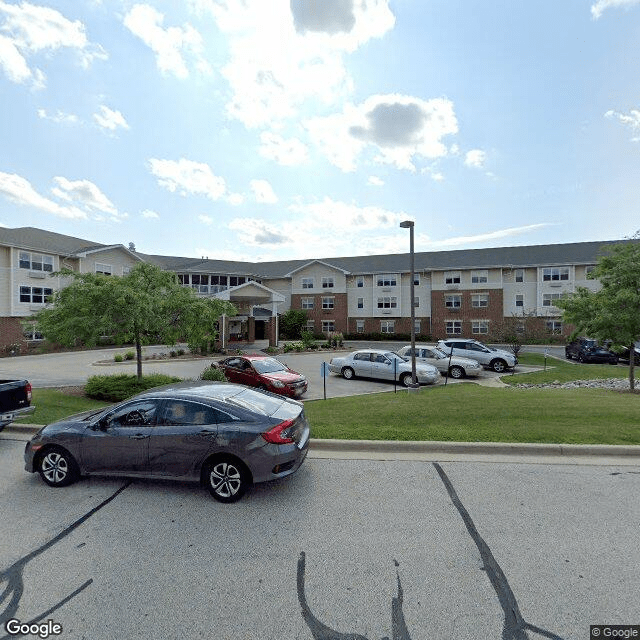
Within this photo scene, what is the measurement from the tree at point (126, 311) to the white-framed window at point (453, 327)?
32.6m

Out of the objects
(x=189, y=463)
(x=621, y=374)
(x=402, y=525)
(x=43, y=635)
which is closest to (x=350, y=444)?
(x=402, y=525)

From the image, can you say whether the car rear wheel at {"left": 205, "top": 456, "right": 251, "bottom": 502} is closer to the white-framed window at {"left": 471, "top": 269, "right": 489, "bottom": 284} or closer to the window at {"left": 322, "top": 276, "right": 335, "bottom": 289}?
the white-framed window at {"left": 471, "top": 269, "right": 489, "bottom": 284}

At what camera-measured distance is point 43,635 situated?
264 cm

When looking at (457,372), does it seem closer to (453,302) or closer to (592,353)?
(592,353)

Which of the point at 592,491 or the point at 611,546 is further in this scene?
the point at 592,491

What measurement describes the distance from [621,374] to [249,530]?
2071 cm

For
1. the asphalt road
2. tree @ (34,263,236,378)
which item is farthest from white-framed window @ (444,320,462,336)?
the asphalt road

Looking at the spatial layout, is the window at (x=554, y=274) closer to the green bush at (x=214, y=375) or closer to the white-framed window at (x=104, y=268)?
the green bush at (x=214, y=375)

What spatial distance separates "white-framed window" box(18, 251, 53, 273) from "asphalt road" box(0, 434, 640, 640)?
28721mm

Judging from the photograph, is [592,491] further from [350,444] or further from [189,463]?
[189,463]

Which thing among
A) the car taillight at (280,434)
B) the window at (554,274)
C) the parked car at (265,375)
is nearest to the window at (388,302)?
the window at (554,274)

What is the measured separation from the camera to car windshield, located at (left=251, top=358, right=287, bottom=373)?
13.0 metres

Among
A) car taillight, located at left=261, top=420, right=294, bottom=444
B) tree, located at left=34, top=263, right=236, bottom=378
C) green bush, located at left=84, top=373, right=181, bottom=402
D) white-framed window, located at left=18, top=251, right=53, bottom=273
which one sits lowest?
green bush, located at left=84, top=373, right=181, bottom=402

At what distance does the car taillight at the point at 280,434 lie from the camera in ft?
15.1
